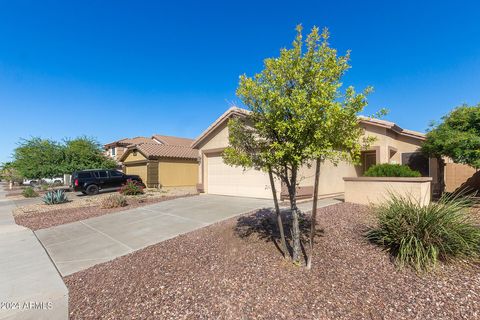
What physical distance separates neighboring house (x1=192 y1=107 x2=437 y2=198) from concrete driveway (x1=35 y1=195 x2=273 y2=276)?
2.53m

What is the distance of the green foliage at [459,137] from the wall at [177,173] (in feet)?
62.9

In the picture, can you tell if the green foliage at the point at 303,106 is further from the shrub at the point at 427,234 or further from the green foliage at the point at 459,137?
the green foliage at the point at 459,137

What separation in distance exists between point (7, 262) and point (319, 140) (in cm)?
752

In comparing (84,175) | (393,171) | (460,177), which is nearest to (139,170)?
(84,175)

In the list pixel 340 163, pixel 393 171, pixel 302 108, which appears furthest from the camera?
pixel 340 163

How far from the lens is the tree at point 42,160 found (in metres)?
24.0

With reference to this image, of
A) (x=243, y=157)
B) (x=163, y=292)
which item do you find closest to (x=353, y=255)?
(x=243, y=157)

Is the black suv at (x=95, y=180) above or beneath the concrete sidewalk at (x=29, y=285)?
above

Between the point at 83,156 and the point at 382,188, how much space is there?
89.2 ft

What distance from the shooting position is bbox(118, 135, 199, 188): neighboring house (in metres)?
22.0

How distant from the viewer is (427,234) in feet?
15.1


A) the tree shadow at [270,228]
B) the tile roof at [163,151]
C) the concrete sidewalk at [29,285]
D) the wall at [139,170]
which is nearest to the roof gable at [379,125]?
the tree shadow at [270,228]

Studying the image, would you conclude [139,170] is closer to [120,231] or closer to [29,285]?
[120,231]

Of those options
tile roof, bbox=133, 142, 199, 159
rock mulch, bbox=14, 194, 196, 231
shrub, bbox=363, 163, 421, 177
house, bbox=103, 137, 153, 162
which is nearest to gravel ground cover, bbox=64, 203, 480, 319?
shrub, bbox=363, 163, 421, 177
